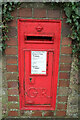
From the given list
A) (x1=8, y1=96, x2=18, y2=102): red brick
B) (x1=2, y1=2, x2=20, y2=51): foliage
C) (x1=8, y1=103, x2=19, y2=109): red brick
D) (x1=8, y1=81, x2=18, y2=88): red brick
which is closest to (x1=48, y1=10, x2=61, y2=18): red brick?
(x1=2, y1=2, x2=20, y2=51): foliage

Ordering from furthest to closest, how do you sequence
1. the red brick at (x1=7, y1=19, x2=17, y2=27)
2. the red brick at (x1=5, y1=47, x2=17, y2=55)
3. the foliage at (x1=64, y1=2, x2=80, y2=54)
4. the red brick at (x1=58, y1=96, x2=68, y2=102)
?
the red brick at (x1=58, y1=96, x2=68, y2=102) → the red brick at (x1=5, y1=47, x2=17, y2=55) → the red brick at (x1=7, y1=19, x2=17, y2=27) → the foliage at (x1=64, y1=2, x2=80, y2=54)

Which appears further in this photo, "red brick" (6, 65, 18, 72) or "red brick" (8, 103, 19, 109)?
"red brick" (8, 103, 19, 109)

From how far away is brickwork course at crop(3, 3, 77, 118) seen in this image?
1675 mm

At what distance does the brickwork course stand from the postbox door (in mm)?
160

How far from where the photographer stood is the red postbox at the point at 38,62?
1718 millimetres

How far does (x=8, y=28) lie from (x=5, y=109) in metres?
1.38

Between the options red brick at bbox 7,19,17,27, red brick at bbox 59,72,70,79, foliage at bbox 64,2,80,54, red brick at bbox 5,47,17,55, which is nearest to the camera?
foliage at bbox 64,2,80,54

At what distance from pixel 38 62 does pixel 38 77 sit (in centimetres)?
25

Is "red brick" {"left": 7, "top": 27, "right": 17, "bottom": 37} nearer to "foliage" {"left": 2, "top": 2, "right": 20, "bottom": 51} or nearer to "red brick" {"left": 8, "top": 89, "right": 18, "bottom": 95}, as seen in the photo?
"foliage" {"left": 2, "top": 2, "right": 20, "bottom": 51}

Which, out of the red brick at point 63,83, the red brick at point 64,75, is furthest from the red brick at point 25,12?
the red brick at point 63,83

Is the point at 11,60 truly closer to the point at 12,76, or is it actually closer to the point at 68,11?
the point at 12,76

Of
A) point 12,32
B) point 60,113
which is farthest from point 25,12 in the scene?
point 60,113

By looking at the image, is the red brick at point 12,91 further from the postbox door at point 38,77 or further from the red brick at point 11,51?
the red brick at point 11,51

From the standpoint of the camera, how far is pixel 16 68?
190 centimetres
